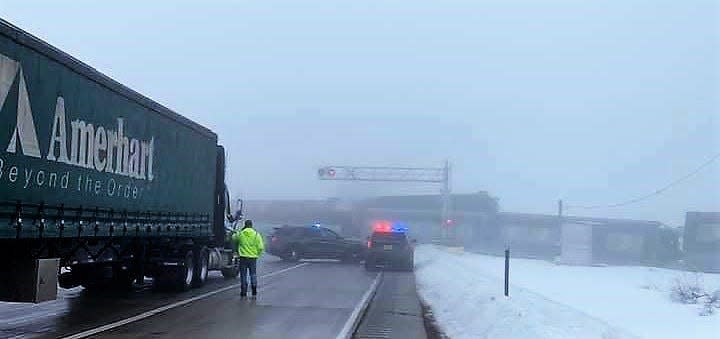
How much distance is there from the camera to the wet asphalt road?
11578 millimetres

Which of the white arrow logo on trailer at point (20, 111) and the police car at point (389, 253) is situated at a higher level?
the white arrow logo on trailer at point (20, 111)

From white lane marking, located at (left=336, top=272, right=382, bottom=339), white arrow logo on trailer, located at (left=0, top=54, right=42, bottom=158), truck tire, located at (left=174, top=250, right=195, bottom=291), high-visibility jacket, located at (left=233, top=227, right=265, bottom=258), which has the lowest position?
white lane marking, located at (left=336, top=272, right=382, bottom=339)

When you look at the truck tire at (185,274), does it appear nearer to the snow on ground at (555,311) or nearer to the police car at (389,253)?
the snow on ground at (555,311)

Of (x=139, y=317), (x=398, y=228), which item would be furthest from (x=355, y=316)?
(x=398, y=228)

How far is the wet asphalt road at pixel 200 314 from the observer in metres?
11.6

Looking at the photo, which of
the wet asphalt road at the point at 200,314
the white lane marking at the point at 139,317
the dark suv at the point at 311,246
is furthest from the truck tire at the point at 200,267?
the dark suv at the point at 311,246

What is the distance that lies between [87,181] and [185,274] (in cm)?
647

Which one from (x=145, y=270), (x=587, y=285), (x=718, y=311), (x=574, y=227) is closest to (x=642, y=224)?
(x=574, y=227)

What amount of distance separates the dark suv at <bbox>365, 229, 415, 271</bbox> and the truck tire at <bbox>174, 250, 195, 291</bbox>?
12.1 metres

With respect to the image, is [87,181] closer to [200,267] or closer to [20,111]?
[20,111]

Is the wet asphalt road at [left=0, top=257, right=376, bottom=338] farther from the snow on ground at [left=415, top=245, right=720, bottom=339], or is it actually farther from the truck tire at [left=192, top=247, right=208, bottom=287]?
the snow on ground at [left=415, top=245, right=720, bottom=339]

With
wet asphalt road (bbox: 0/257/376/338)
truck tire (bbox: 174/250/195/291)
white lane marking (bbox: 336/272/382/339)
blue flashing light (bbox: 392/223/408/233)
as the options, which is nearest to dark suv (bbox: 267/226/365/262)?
blue flashing light (bbox: 392/223/408/233)

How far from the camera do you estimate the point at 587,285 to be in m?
26.5

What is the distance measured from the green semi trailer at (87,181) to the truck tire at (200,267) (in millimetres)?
33
